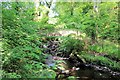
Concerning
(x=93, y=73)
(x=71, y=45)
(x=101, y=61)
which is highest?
(x=71, y=45)

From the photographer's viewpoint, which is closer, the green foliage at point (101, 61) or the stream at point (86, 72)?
the stream at point (86, 72)

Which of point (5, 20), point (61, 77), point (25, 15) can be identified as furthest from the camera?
point (61, 77)

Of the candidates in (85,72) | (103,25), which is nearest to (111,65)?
(85,72)

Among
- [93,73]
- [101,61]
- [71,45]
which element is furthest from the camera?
[71,45]

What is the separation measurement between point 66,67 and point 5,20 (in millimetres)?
4626

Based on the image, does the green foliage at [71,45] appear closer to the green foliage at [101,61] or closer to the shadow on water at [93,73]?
the green foliage at [101,61]

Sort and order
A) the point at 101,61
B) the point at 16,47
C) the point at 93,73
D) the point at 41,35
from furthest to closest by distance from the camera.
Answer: the point at 41,35, the point at 101,61, the point at 93,73, the point at 16,47

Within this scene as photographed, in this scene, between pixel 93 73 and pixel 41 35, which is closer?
pixel 93 73

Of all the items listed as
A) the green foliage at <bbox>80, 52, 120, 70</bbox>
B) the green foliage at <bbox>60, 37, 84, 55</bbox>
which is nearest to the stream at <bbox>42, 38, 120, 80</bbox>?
the green foliage at <bbox>80, 52, 120, 70</bbox>

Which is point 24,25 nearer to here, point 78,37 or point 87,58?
point 87,58

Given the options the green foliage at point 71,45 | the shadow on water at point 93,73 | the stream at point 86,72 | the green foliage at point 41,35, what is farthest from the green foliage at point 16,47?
the green foliage at point 71,45

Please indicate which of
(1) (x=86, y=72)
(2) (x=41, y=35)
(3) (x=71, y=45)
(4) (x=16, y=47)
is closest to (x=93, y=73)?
(1) (x=86, y=72)

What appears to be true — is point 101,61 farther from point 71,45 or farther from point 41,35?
point 41,35

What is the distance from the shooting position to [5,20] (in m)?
2.87
